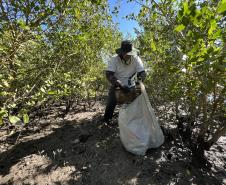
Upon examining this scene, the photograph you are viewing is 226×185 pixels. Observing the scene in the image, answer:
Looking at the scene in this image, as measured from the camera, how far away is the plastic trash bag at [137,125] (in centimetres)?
418

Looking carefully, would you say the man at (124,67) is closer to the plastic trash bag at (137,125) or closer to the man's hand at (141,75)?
the man's hand at (141,75)

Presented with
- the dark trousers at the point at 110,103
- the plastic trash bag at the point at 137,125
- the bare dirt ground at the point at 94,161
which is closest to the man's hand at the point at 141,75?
the plastic trash bag at the point at 137,125

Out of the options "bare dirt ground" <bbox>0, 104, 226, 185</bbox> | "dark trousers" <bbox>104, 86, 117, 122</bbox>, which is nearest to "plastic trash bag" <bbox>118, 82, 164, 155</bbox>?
"bare dirt ground" <bbox>0, 104, 226, 185</bbox>

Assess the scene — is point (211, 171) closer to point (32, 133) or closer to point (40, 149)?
point (40, 149)

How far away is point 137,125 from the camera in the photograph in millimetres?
4211

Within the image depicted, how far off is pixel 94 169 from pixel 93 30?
302 centimetres

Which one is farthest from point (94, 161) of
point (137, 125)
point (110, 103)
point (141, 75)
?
point (141, 75)

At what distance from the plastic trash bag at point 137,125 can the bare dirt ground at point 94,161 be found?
0.56ft

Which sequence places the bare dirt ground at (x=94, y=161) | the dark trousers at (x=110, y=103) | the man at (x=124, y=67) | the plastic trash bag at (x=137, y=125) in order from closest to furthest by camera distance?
the bare dirt ground at (x=94, y=161) → the plastic trash bag at (x=137, y=125) → the man at (x=124, y=67) → the dark trousers at (x=110, y=103)

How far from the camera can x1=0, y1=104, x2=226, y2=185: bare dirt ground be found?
3.78 metres

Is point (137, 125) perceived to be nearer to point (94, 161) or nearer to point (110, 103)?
point (94, 161)

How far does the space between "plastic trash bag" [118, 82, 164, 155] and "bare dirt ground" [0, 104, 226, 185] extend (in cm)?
17

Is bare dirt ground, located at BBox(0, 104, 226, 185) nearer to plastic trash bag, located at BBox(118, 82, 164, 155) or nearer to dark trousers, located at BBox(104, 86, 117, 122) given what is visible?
plastic trash bag, located at BBox(118, 82, 164, 155)

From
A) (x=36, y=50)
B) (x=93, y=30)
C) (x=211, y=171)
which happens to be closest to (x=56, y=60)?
(x=36, y=50)
